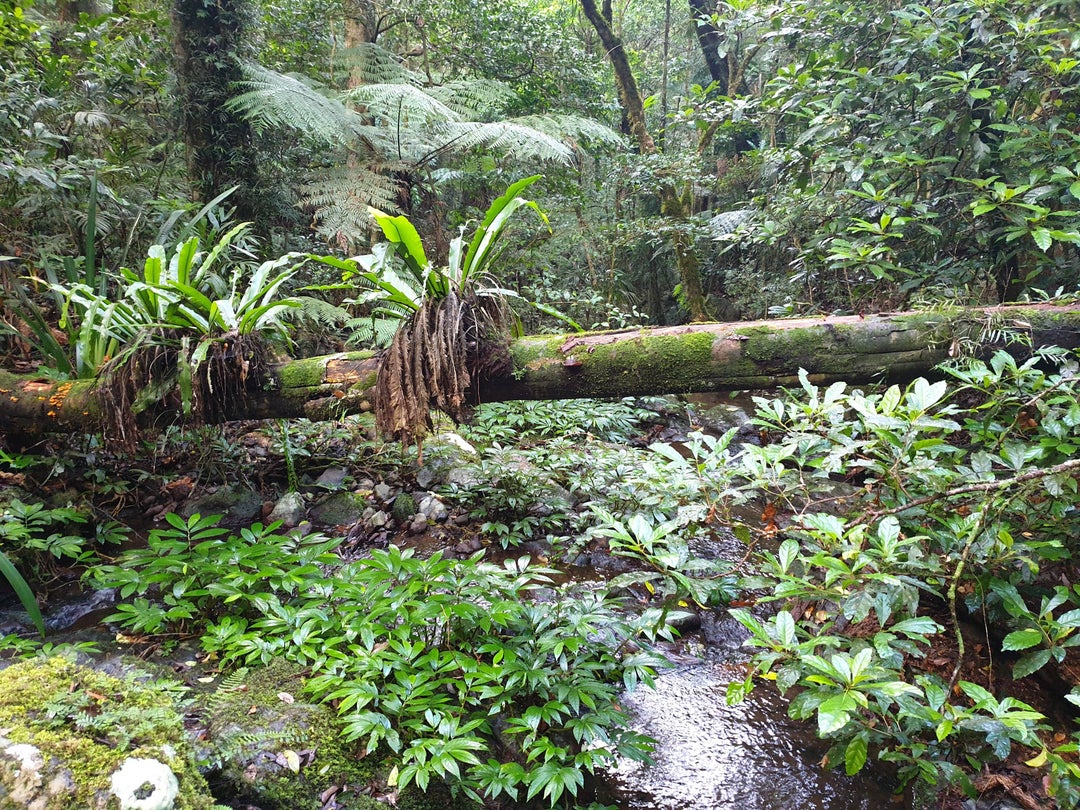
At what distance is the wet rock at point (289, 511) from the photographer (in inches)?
130

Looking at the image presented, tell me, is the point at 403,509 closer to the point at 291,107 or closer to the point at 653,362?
the point at 653,362

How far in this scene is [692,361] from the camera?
245 cm

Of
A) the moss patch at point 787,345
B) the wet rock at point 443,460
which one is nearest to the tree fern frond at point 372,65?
the wet rock at point 443,460

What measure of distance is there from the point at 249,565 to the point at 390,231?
146 centimetres

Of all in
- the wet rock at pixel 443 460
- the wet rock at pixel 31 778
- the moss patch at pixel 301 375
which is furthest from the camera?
the wet rock at pixel 443 460

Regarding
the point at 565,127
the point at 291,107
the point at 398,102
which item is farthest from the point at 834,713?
the point at 565,127

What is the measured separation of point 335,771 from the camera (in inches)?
61.8

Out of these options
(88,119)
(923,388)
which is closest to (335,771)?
(923,388)

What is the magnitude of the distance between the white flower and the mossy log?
A: 1.67m

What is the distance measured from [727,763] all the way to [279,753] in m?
1.50

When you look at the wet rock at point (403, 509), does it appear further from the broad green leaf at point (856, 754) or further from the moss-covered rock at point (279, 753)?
the broad green leaf at point (856, 754)

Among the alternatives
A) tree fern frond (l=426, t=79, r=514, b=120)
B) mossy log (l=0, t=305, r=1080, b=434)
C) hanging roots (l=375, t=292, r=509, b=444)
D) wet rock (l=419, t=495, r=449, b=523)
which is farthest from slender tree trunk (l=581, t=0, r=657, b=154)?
hanging roots (l=375, t=292, r=509, b=444)

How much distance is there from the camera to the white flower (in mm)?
1147

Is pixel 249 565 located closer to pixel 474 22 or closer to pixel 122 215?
pixel 122 215
